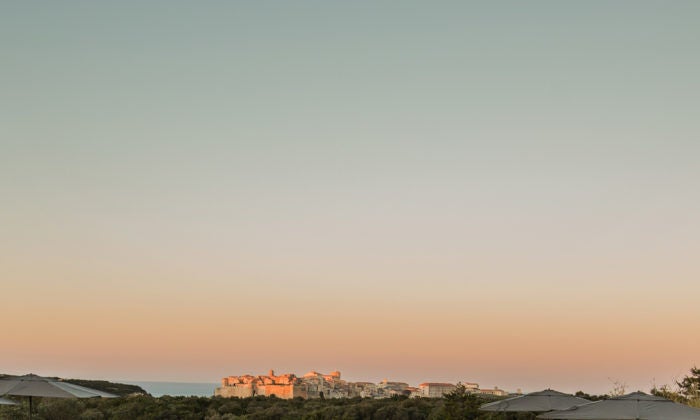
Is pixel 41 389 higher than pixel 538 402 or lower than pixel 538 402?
higher

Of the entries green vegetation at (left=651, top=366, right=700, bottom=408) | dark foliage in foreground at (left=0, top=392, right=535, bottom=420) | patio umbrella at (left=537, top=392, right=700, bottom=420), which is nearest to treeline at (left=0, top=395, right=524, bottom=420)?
dark foliage in foreground at (left=0, top=392, right=535, bottom=420)

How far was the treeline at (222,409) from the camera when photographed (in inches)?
965

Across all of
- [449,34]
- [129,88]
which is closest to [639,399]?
[449,34]

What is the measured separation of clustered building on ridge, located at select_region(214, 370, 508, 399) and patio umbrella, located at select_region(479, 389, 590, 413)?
32074 mm

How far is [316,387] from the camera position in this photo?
4928 centimetres

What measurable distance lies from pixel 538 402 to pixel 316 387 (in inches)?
1420

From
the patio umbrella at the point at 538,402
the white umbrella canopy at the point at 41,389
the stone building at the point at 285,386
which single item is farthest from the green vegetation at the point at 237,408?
the stone building at the point at 285,386

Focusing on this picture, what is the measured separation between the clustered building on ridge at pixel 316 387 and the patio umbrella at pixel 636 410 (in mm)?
35715

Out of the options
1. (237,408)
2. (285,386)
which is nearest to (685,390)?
(237,408)

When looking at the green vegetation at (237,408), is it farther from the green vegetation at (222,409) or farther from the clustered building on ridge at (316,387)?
the clustered building on ridge at (316,387)

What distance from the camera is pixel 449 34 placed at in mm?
28094

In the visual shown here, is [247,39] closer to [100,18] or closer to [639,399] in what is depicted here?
[100,18]

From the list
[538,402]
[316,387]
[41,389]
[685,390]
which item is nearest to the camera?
[41,389]

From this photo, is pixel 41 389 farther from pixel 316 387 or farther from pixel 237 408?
pixel 316 387
